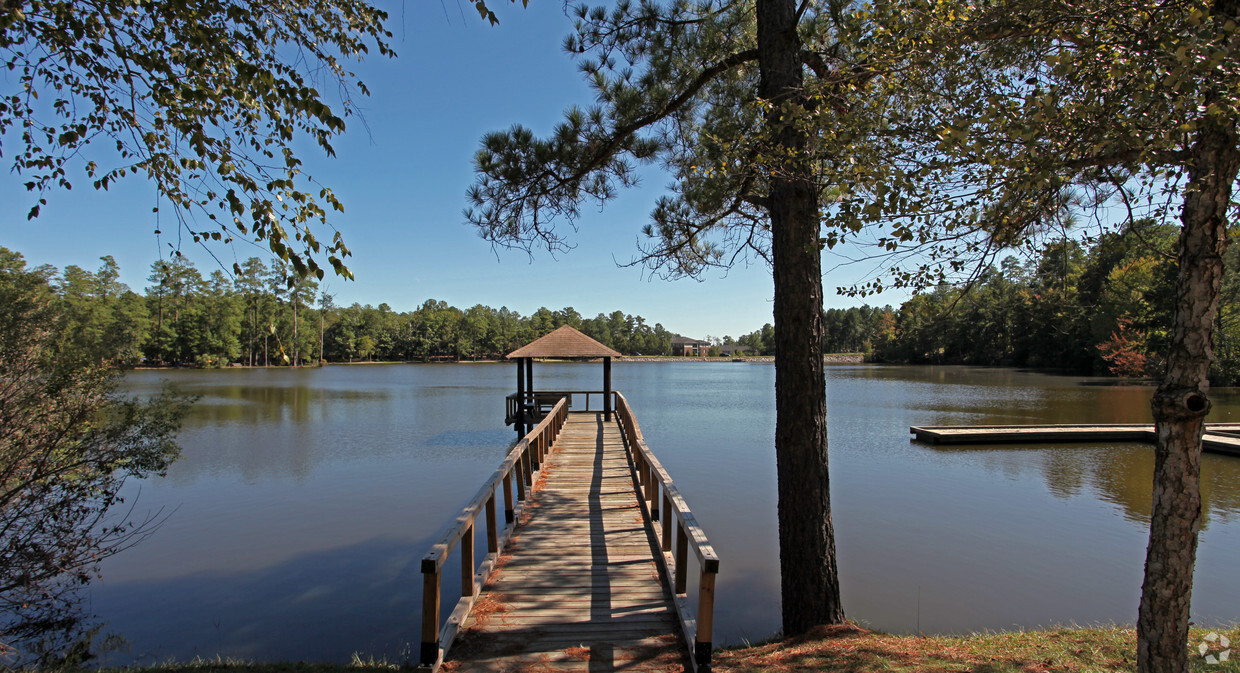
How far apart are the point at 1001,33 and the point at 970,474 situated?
12.7 metres

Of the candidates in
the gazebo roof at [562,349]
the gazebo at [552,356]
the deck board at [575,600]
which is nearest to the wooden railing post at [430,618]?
the deck board at [575,600]

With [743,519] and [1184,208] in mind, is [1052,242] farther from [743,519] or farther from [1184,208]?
[743,519]

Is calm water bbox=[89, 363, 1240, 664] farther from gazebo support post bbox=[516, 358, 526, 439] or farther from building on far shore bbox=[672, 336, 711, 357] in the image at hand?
building on far shore bbox=[672, 336, 711, 357]

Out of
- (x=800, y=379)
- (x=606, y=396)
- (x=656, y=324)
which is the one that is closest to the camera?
(x=800, y=379)

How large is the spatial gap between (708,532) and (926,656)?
561 cm

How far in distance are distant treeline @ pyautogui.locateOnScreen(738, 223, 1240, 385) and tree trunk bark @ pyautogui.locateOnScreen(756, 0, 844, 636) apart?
776 mm

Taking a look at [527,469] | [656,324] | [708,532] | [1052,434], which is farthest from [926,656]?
[656,324]

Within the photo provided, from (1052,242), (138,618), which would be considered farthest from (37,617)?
(1052,242)

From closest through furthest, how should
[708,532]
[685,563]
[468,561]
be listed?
[468,561], [685,563], [708,532]

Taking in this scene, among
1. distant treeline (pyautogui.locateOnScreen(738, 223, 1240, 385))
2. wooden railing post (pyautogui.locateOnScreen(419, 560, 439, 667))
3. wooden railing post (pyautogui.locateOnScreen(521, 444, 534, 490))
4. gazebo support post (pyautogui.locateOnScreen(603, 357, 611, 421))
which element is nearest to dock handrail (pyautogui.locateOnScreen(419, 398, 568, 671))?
wooden railing post (pyautogui.locateOnScreen(419, 560, 439, 667))

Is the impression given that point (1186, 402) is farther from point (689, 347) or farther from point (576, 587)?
point (689, 347)

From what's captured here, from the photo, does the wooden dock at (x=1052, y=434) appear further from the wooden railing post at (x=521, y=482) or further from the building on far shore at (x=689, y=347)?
the building on far shore at (x=689, y=347)

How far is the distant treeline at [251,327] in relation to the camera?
16842 millimetres

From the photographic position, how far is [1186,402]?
2.50m
